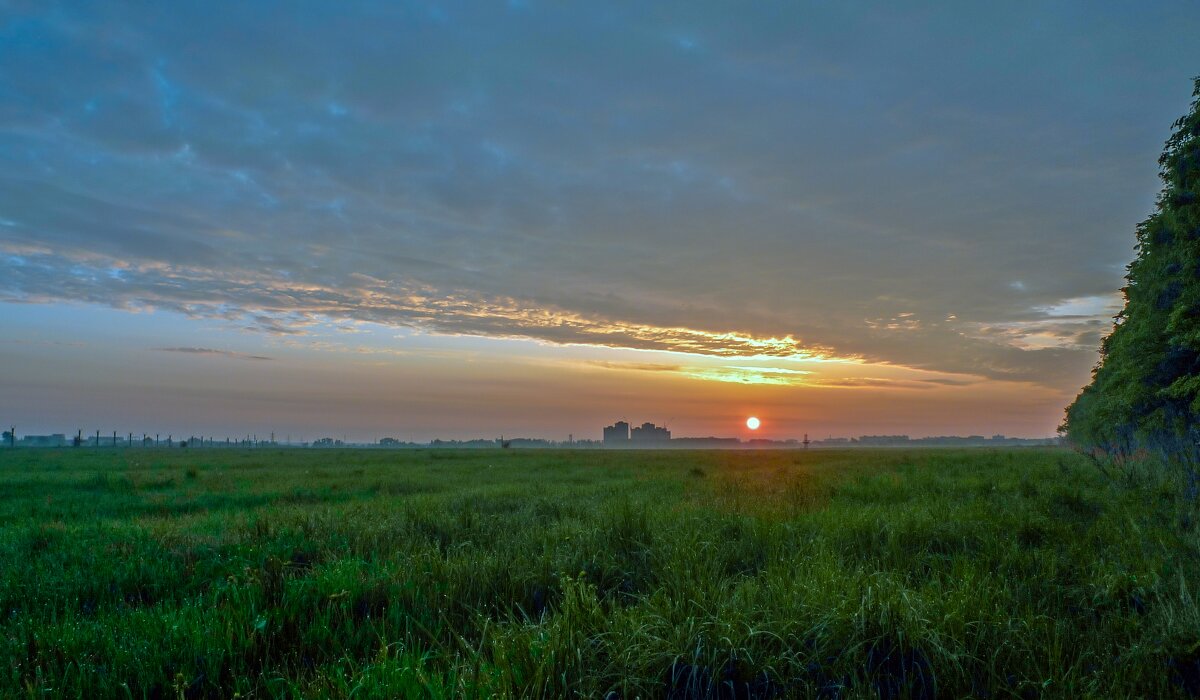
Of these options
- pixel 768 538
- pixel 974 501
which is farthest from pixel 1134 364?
pixel 768 538

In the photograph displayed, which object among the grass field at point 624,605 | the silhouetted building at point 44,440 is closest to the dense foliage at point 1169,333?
the grass field at point 624,605

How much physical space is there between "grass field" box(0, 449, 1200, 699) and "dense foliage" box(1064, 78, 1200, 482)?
5.85 meters

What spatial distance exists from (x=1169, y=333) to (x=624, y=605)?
17.9 m

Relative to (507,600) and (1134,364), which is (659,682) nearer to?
(507,600)

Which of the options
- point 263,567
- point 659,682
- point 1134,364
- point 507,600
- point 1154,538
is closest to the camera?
point 659,682

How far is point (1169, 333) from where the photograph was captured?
15.5 meters

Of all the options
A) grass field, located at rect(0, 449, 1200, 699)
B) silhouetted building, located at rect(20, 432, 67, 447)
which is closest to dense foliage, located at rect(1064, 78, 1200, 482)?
grass field, located at rect(0, 449, 1200, 699)

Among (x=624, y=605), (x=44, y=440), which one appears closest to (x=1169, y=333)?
(x=624, y=605)

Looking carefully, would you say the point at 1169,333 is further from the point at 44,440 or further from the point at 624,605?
the point at 44,440

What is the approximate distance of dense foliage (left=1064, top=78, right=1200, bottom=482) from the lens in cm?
1320

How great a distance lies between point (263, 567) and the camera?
6.46 meters

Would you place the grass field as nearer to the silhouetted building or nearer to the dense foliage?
the dense foliage

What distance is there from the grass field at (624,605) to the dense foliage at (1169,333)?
5.85 meters

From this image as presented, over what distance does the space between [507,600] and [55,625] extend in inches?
150
